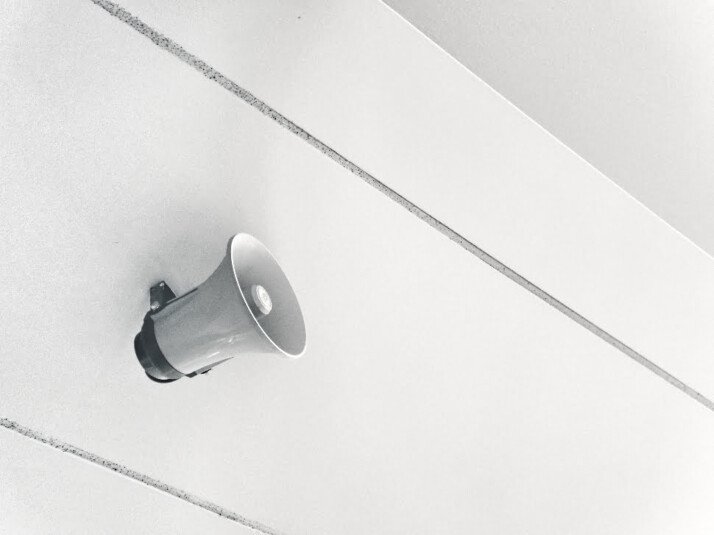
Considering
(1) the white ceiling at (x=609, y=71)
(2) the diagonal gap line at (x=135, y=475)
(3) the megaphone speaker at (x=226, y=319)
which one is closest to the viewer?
(3) the megaphone speaker at (x=226, y=319)

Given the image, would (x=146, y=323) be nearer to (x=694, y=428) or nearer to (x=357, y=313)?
(x=357, y=313)

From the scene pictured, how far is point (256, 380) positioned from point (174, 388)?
0.38ft


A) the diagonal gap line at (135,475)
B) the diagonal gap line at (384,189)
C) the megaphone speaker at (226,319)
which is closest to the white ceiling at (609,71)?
the diagonal gap line at (384,189)

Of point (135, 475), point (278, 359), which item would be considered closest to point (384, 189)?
point (278, 359)

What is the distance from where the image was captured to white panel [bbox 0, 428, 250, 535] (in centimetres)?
104

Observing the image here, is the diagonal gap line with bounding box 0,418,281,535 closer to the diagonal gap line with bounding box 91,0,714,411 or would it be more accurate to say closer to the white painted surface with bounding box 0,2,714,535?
the white painted surface with bounding box 0,2,714,535

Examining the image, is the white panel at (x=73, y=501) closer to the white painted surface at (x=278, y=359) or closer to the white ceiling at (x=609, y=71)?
the white painted surface at (x=278, y=359)

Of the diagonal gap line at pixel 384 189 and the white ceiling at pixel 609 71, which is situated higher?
the white ceiling at pixel 609 71

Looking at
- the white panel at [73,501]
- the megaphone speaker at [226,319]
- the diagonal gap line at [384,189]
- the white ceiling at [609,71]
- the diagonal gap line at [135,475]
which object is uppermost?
the white ceiling at [609,71]

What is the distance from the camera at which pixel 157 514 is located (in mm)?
1110

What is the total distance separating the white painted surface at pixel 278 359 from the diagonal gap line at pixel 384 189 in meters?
0.01

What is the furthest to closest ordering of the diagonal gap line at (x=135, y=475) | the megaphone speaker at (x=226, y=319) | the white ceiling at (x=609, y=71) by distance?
1. the white ceiling at (x=609, y=71)
2. the diagonal gap line at (x=135, y=475)
3. the megaphone speaker at (x=226, y=319)

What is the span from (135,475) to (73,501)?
0.27 ft

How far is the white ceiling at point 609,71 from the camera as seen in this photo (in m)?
1.18
